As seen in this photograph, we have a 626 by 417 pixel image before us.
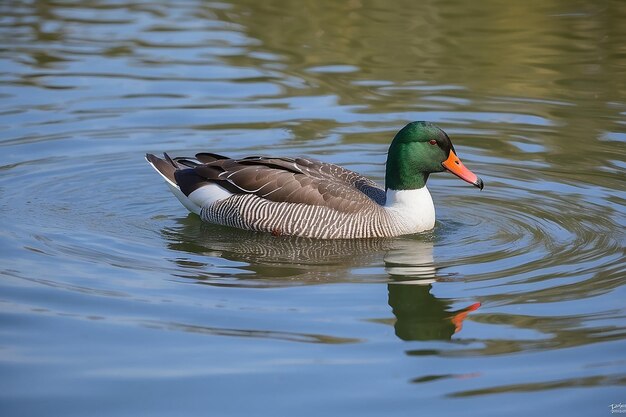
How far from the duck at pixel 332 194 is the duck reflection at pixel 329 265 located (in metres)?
0.13

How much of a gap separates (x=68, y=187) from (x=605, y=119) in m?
6.95

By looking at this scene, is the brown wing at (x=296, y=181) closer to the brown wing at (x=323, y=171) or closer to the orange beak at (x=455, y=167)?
the brown wing at (x=323, y=171)

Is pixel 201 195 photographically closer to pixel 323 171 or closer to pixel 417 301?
pixel 323 171

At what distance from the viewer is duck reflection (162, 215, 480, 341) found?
915 cm

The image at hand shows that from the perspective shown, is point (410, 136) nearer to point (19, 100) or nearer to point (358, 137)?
point (358, 137)

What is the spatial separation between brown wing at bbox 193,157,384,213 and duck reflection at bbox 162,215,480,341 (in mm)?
414

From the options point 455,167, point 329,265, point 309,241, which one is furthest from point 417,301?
point 455,167

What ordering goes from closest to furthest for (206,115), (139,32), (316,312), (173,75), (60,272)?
(316,312), (60,272), (206,115), (173,75), (139,32)

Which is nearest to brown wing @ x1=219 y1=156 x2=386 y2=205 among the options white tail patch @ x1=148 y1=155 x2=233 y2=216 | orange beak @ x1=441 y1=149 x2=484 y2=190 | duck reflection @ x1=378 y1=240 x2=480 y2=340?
white tail patch @ x1=148 y1=155 x2=233 y2=216

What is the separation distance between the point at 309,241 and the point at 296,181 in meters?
0.66

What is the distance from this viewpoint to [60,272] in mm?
10023

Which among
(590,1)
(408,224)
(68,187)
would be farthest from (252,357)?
(590,1)

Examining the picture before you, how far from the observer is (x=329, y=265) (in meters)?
10.5

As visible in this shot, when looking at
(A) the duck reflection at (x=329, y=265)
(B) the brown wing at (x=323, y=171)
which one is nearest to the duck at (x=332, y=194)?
(B) the brown wing at (x=323, y=171)
